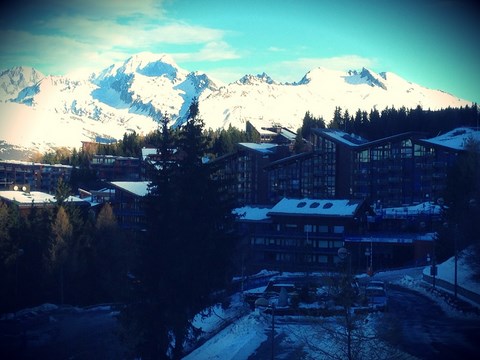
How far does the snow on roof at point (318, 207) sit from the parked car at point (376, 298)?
48.9 ft

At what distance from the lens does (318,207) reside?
4272 centimetres

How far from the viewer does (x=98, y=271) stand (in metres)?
37.3

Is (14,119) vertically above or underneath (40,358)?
above

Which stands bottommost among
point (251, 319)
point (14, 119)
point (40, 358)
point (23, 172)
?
point (40, 358)

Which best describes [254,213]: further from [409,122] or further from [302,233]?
[409,122]

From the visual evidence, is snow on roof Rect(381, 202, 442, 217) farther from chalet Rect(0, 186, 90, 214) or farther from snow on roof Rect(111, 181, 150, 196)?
chalet Rect(0, 186, 90, 214)

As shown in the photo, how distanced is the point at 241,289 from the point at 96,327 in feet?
24.4

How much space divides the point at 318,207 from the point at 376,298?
61.5 feet

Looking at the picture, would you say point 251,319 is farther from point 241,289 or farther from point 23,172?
point 23,172

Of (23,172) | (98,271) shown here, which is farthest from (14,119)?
(98,271)

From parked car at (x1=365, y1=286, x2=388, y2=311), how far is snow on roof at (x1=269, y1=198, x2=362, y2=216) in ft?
48.9

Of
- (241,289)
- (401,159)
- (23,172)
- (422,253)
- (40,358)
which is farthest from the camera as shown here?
(23,172)

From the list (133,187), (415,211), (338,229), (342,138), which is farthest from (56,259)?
(342,138)

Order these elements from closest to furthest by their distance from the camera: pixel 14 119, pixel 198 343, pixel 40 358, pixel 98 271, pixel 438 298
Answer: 1. pixel 198 343
2. pixel 40 358
3. pixel 438 298
4. pixel 98 271
5. pixel 14 119
